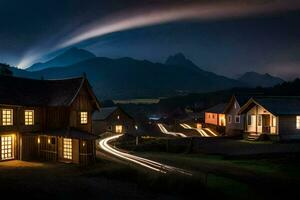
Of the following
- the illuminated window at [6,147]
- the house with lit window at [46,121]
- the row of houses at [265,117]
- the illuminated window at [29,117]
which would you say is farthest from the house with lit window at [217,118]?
the illuminated window at [6,147]

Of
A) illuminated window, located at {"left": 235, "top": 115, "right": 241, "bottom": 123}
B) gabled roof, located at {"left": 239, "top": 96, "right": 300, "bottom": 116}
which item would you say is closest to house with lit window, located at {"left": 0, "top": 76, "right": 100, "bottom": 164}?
gabled roof, located at {"left": 239, "top": 96, "right": 300, "bottom": 116}

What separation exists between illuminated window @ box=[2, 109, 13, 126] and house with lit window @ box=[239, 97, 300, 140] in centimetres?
3453

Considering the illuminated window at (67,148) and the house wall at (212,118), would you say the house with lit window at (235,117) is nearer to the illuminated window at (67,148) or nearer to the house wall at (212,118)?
the house wall at (212,118)

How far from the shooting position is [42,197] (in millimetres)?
19391

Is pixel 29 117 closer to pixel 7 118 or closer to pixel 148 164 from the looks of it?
pixel 7 118

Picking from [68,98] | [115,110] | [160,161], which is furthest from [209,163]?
[115,110]

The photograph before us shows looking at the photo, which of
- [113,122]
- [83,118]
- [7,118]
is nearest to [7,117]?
[7,118]

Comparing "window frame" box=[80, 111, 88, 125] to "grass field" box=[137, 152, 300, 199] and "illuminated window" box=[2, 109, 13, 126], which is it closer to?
"illuminated window" box=[2, 109, 13, 126]

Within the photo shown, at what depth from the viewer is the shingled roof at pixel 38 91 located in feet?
115

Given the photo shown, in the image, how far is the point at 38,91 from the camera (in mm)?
38594

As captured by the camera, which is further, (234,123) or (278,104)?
(234,123)

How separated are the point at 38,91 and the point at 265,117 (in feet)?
111

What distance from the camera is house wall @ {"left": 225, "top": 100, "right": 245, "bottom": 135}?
57869 millimetres

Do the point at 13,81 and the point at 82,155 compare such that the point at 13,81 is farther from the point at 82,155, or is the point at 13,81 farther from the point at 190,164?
the point at 190,164
